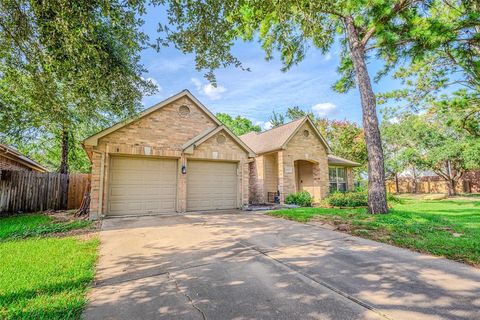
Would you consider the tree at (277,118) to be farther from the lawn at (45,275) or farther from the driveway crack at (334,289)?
the driveway crack at (334,289)

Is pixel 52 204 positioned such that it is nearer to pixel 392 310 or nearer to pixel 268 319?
pixel 268 319

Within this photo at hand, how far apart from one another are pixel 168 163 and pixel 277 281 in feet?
27.5

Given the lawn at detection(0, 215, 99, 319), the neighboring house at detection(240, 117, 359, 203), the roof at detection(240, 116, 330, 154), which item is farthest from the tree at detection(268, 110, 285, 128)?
the lawn at detection(0, 215, 99, 319)

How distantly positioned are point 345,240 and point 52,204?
1447cm

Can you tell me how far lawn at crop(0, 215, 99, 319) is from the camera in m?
2.57

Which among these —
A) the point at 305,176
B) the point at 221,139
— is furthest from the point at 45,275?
the point at 305,176

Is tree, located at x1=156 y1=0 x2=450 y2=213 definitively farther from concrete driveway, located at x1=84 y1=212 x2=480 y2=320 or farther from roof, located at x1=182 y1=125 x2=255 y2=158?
roof, located at x1=182 y1=125 x2=255 y2=158

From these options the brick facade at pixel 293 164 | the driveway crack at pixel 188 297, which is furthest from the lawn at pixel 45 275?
the brick facade at pixel 293 164

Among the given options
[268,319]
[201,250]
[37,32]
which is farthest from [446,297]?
[37,32]

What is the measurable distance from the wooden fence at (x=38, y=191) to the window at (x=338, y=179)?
53.0ft

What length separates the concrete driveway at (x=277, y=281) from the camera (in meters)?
2.54

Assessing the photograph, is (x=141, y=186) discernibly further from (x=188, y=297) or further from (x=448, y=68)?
(x=448, y=68)

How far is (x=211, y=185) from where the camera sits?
37.4ft

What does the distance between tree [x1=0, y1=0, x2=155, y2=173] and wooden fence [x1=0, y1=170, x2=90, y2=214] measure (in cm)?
696
